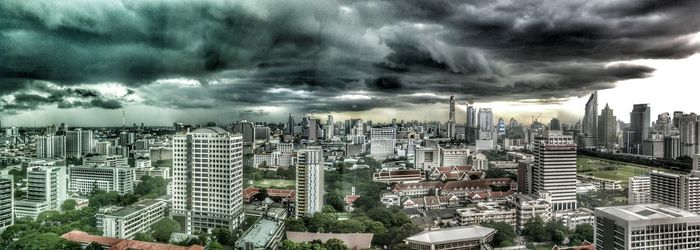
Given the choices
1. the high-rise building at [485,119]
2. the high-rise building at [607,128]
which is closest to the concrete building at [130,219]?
the high-rise building at [485,119]

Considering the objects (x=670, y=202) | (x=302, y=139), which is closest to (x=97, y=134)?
(x=302, y=139)

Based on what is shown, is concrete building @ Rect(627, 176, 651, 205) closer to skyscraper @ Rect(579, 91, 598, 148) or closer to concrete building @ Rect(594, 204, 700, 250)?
skyscraper @ Rect(579, 91, 598, 148)

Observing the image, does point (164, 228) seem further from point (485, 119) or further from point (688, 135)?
point (688, 135)

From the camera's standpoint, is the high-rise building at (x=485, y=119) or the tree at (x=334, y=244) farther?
the high-rise building at (x=485, y=119)

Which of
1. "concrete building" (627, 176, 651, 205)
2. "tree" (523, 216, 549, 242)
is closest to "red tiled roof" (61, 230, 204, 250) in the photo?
"tree" (523, 216, 549, 242)

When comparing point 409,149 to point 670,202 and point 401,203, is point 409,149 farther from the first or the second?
point 670,202

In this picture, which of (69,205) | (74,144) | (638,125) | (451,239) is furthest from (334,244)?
(74,144)

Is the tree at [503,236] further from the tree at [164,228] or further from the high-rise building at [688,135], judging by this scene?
the high-rise building at [688,135]
